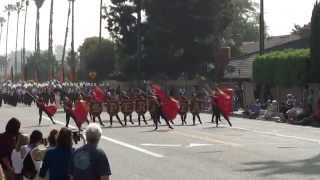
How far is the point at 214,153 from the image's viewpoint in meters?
22.0

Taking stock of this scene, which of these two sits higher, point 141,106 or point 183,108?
point 141,106

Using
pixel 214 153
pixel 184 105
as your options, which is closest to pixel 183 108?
pixel 184 105

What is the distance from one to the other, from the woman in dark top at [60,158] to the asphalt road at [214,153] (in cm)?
718

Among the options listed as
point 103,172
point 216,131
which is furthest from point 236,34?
point 103,172

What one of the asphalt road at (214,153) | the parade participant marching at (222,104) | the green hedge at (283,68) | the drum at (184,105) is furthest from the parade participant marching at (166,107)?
the green hedge at (283,68)

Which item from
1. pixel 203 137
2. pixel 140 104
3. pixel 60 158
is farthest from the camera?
pixel 140 104

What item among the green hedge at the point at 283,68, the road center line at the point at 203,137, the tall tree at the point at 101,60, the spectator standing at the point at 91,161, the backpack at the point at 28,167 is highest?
the tall tree at the point at 101,60

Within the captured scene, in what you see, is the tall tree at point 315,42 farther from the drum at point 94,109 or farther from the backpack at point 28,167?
the backpack at point 28,167

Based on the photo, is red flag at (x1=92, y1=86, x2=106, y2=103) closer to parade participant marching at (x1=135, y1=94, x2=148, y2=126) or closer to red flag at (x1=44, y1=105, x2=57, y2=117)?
parade participant marching at (x1=135, y1=94, x2=148, y2=126)

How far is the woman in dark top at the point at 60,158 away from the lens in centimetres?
906

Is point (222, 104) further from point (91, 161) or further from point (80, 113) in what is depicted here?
point (91, 161)

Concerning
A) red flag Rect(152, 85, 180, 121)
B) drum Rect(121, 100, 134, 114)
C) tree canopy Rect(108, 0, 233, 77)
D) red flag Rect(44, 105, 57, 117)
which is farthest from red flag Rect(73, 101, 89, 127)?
tree canopy Rect(108, 0, 233, 77)

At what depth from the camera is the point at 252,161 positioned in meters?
19.7

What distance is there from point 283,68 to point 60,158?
133 ft
